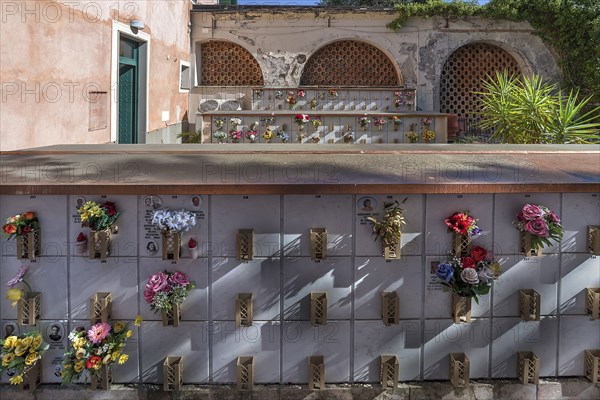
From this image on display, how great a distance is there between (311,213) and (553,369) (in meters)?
1.54

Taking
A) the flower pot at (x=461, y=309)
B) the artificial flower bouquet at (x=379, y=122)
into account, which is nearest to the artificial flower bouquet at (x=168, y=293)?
the flower pot at (x=461, y=309)

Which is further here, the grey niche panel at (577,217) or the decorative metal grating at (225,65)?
the decorative metal grating at (225,65)

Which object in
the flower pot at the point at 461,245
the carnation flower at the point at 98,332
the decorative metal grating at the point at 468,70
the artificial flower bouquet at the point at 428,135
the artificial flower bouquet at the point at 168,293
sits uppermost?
the decorative metal grating at the point at 468,70

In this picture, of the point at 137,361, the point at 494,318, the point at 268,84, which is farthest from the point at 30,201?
the point at 268,84

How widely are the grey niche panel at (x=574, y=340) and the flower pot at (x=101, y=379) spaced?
2.34 meters

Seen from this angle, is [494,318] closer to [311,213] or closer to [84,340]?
[311,213]

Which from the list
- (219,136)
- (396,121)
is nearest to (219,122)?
(219,136)

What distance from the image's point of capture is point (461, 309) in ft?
8.63

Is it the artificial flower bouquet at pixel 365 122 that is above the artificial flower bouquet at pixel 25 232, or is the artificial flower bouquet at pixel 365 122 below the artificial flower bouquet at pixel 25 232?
above

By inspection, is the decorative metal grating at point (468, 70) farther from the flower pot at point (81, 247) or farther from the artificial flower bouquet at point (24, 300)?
the artificial flower bouquet at point (24, 300)

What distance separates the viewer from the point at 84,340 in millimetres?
2551

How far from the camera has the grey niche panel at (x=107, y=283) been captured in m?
2.64

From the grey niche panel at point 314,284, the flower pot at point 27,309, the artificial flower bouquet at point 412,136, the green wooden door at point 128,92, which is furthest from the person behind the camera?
Result: the green wooden door at point 128,92

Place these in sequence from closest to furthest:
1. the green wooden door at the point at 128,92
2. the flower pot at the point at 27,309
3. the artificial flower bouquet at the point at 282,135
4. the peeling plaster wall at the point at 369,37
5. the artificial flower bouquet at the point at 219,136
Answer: the flower pot at the point at 27,309, the artificial flower bouquet at the point at 219,136, the artificial flower bouquet at the point at 282,135, the green wooden door at the point at 128,92, the peeling plaster wall at the point at 369,37
